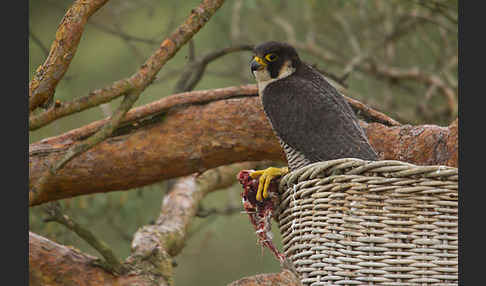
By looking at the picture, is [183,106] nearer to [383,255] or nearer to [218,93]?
[218,93]

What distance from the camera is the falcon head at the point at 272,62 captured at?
11.6ft

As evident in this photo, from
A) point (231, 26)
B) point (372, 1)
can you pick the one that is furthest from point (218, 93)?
point (372, 1)

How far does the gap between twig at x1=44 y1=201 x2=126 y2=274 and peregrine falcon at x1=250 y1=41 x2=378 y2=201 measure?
94 cm

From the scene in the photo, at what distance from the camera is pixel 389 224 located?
2334mm

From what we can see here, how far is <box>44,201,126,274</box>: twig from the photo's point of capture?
3026mm

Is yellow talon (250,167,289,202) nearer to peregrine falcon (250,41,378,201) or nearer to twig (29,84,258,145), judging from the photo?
peregrine falcon (250,41,378,201)

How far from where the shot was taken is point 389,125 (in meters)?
3.68

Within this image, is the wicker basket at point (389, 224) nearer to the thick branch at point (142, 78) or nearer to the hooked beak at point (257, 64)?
the thick branch at point (142, 78)

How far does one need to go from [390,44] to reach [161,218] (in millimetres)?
3693

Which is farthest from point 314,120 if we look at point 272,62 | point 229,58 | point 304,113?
point 229,58

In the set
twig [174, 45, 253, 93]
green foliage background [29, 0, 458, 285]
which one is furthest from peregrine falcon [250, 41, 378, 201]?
green foliage background [29, 0, 458, 285]

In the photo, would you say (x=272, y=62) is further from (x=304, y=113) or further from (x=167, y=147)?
(x=167, y=147)

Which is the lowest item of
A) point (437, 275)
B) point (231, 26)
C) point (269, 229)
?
point (437, 275)

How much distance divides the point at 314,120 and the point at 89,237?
113 cm
